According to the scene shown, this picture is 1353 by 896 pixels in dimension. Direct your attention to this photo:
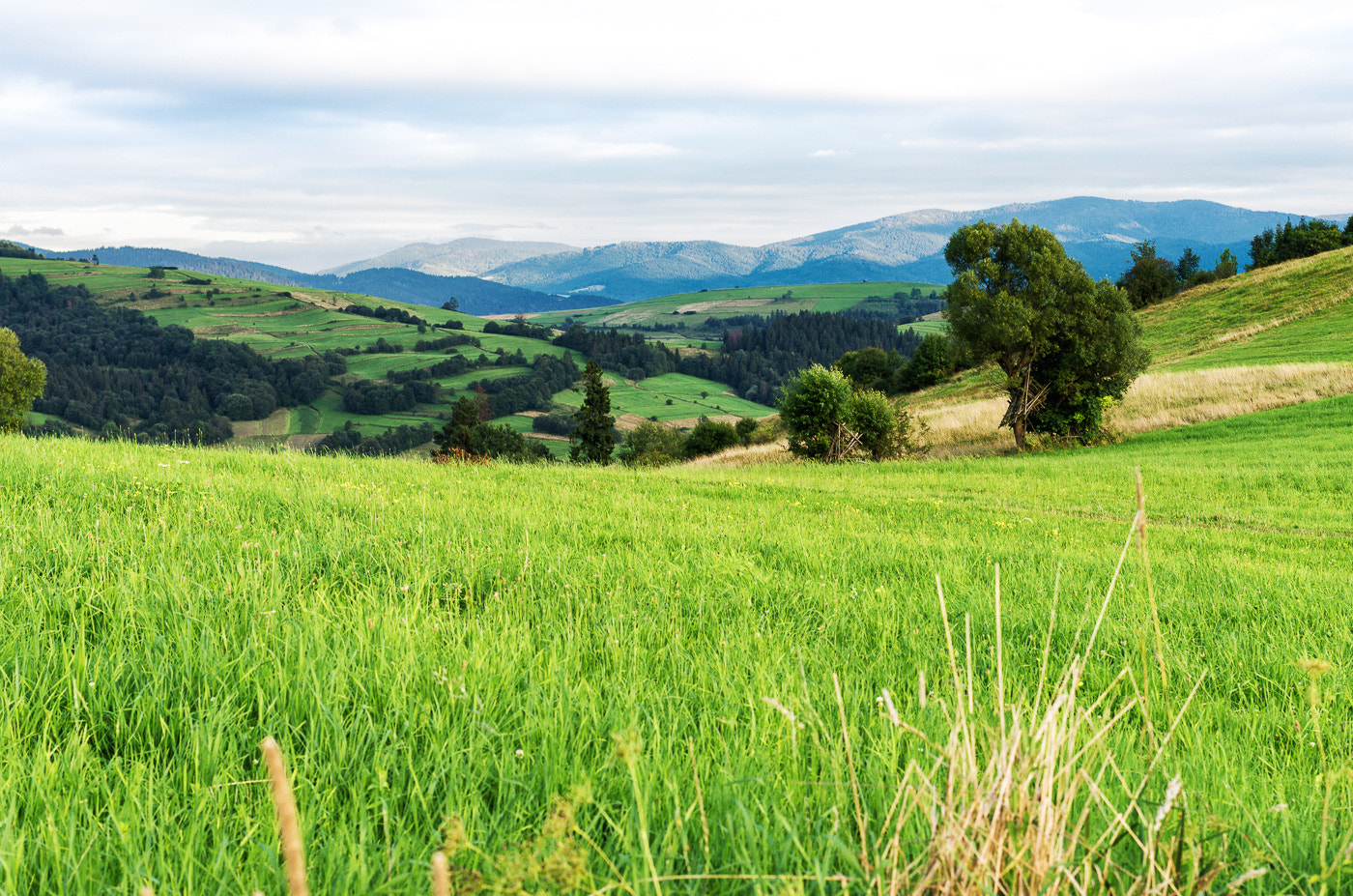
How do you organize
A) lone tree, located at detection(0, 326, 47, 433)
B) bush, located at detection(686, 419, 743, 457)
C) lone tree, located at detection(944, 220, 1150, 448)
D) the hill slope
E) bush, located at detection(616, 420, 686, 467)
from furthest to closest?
bush, located at detection(616, 420, 686, 467)
bush, located at detection(686, 419, 743, 457)
lone tree, located at detection(0, 326, 47, 433)
the hill slope
lone tree, located at detection(944, 220, 1150, 448)

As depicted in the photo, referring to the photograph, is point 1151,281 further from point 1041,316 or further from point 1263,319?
point 1041,316

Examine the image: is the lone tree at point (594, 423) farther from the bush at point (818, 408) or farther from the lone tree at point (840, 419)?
the lone tree at point (840, 419)

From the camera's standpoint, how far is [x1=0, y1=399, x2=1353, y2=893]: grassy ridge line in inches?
80.1

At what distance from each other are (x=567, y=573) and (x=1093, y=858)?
357 centimetres

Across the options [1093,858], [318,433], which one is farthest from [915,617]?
[318,433]

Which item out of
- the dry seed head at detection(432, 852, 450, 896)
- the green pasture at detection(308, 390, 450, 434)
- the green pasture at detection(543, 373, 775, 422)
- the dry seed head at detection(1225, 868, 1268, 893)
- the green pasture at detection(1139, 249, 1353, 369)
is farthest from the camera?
the green pasture at detection(543, 373, 775, 422)

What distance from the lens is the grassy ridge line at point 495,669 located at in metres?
2.04

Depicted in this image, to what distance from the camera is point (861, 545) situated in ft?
24.4

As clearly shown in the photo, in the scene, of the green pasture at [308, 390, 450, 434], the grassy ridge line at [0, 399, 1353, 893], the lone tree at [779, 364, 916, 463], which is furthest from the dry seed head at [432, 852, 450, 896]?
the green pasture at [308, 390, 450, 434]

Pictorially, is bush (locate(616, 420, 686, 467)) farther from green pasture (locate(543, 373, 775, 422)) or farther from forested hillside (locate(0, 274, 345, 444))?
forested hillside (locate(0, 274, 345, 444))

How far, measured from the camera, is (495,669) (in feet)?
9.91

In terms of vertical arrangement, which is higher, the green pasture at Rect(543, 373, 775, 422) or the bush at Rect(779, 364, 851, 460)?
the bush at Rect(779, 364, 851, 460)

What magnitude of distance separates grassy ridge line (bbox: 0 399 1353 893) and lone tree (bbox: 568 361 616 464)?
57.4 meters

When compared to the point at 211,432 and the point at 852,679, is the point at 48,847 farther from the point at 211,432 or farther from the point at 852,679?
the point at 211,432
